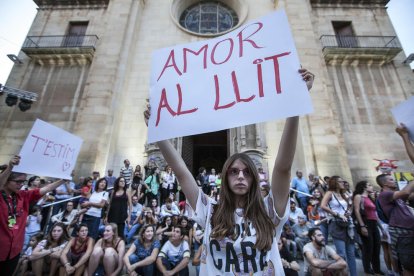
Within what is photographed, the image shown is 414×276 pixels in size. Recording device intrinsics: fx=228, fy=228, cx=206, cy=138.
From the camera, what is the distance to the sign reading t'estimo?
4.96 ft

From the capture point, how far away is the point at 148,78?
11984 millimetres

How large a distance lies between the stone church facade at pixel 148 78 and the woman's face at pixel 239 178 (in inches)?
339

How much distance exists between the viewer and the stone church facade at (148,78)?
32.8 feet

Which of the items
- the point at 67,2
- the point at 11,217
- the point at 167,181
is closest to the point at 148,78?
the point at 167,181

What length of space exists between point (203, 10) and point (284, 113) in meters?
15.5

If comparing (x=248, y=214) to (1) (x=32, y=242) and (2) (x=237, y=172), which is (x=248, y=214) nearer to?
(2) (x=237, y=172)

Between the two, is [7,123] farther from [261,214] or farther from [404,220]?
[404,220]

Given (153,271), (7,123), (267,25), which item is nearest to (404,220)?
(267,25)

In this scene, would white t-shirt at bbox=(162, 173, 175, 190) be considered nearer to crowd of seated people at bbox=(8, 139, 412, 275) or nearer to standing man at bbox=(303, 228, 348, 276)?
crowd of seated people at bbox=(8, 139, 412, 275)

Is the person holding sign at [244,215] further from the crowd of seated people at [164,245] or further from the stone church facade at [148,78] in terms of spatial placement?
the stone church facade at [148,78]

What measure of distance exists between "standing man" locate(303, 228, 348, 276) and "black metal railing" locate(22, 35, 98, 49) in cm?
1365

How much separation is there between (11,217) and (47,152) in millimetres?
970

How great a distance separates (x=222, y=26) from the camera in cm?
1392

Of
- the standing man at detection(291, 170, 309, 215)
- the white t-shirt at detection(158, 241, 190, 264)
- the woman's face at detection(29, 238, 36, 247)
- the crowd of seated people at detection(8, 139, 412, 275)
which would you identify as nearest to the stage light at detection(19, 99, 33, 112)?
the crowd of seated people at detection(8, 139, 412, 275)
